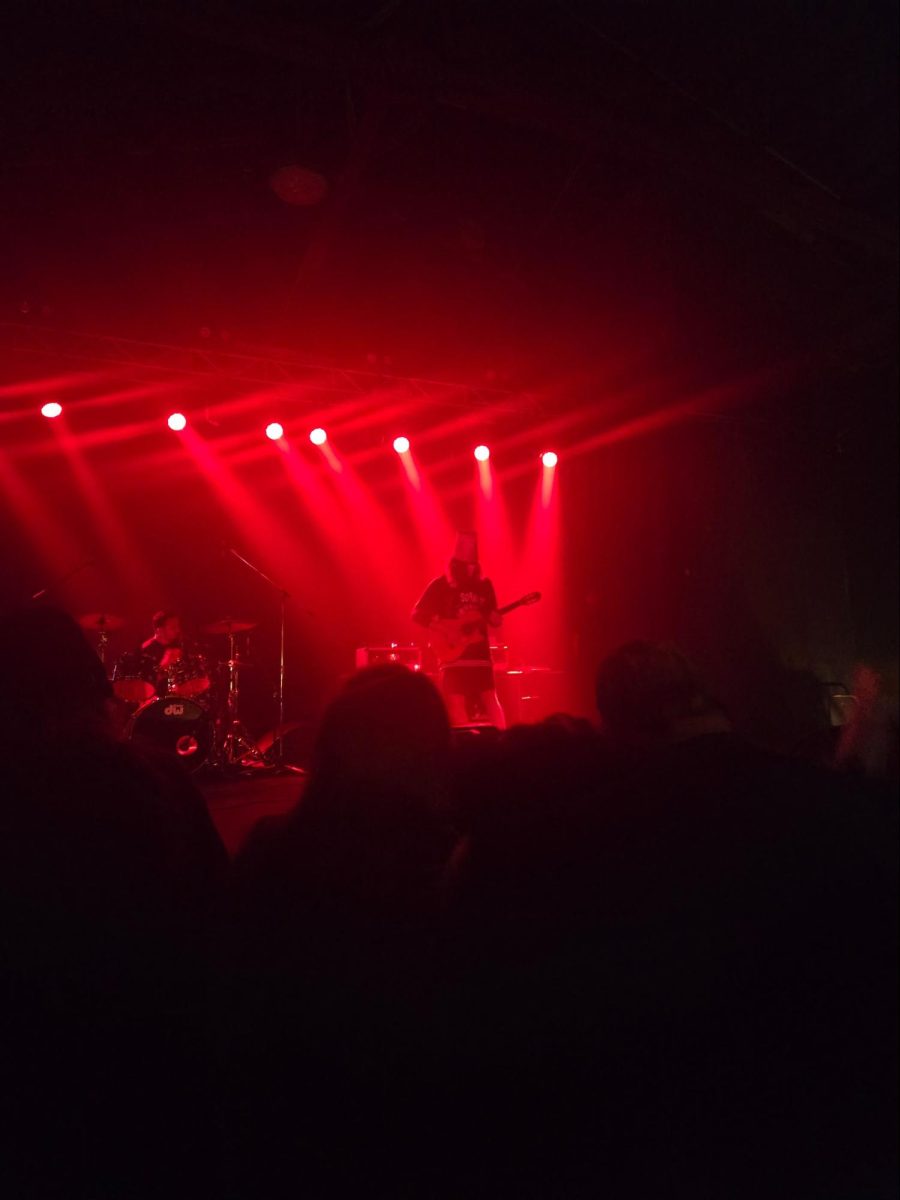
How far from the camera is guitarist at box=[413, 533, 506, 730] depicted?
5.80m

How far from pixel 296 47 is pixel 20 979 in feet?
13.4

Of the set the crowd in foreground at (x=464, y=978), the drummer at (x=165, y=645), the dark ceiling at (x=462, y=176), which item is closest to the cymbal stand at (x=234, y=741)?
the drummer at (x=165, y=645)

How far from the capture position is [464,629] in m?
6.05

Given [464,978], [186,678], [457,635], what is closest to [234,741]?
[186,678]

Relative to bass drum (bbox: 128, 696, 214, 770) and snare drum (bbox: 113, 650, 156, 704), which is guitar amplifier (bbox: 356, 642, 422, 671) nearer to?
bass drum (bbox: 128, 696, 214, 770)

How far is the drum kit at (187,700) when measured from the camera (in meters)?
5.75

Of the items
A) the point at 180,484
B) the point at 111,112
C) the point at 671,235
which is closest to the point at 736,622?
the point at 671,235

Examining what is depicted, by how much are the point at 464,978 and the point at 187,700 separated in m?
5.26

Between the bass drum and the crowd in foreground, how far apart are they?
464 centimetres

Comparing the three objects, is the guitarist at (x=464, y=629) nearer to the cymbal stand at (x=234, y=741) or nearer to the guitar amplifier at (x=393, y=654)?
the guitar amplifier at (x=393, y=654)

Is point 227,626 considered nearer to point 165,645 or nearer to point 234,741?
point 165,645

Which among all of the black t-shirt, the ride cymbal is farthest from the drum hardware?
the black t-shirt

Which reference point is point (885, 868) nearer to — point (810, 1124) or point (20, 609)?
point (810, 1124)

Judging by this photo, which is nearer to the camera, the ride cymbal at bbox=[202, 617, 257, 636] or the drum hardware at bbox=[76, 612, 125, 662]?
the drum hardware at bbox=[76, 612, 125, 662]
